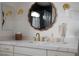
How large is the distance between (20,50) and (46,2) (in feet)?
1.73

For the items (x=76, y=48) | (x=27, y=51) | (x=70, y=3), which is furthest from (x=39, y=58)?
(x=70, y=3)

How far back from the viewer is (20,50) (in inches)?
61.4

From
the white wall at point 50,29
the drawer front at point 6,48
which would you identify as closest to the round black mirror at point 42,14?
the white wall at point 50,29

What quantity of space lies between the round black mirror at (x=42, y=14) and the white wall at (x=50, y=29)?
39 millimetres

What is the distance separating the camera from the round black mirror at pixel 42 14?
1.54 meters

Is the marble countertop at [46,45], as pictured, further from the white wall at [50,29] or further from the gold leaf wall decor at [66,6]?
the gold leaf wall decor at [66,6]

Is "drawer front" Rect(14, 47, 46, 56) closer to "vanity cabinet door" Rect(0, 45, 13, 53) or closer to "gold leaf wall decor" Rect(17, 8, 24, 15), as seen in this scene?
"vanity cabinet door" Rect(0, 45, 13, 53)

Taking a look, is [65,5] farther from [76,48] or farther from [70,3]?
[76,48]

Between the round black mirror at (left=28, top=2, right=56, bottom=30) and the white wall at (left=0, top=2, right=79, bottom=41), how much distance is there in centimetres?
4

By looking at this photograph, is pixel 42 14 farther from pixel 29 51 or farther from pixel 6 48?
pixel 6 48

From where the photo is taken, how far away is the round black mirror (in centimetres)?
154

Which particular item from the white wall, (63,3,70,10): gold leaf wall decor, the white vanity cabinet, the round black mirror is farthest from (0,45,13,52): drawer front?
(63,3,70,10): gold leaf wall decor

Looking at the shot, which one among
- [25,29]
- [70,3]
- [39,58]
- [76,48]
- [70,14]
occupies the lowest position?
[39,58]

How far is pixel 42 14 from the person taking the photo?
1.55 meters
